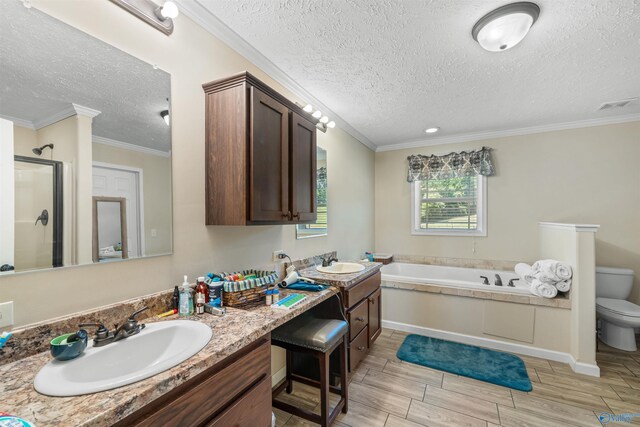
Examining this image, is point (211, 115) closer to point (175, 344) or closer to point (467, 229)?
point (175, 344)

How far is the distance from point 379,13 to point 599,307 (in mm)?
3419

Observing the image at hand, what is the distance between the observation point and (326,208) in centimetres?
294

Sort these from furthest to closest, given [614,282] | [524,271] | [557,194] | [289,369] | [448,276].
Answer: [448,276], [557,194], [524,271], [614,282], [289,369]

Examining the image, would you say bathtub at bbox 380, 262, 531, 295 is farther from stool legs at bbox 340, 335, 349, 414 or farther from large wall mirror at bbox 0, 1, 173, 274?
large wall mirror at bbox 0, 1, 173, 274

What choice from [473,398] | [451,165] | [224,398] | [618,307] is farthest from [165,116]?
[618,307]

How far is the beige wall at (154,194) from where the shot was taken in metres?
1.33

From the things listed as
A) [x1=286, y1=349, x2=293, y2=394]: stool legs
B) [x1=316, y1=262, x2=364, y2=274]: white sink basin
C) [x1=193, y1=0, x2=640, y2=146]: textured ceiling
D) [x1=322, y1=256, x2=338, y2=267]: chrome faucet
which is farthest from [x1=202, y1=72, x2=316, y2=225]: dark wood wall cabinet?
[x1=286, y1=349, x2=293, y2=394]: stool legs

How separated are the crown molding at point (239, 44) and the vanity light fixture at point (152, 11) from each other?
0.18m

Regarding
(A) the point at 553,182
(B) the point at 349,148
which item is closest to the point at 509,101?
(A) the point at 553,182

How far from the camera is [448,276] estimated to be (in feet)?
12.7

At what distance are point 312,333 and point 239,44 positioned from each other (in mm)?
1953

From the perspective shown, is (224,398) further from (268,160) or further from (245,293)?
(268,160)

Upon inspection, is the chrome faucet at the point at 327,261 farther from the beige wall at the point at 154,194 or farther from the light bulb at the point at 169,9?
the light bulb at the point at 169,9

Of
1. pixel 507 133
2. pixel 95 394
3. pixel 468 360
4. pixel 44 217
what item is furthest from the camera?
pixel 507 133
